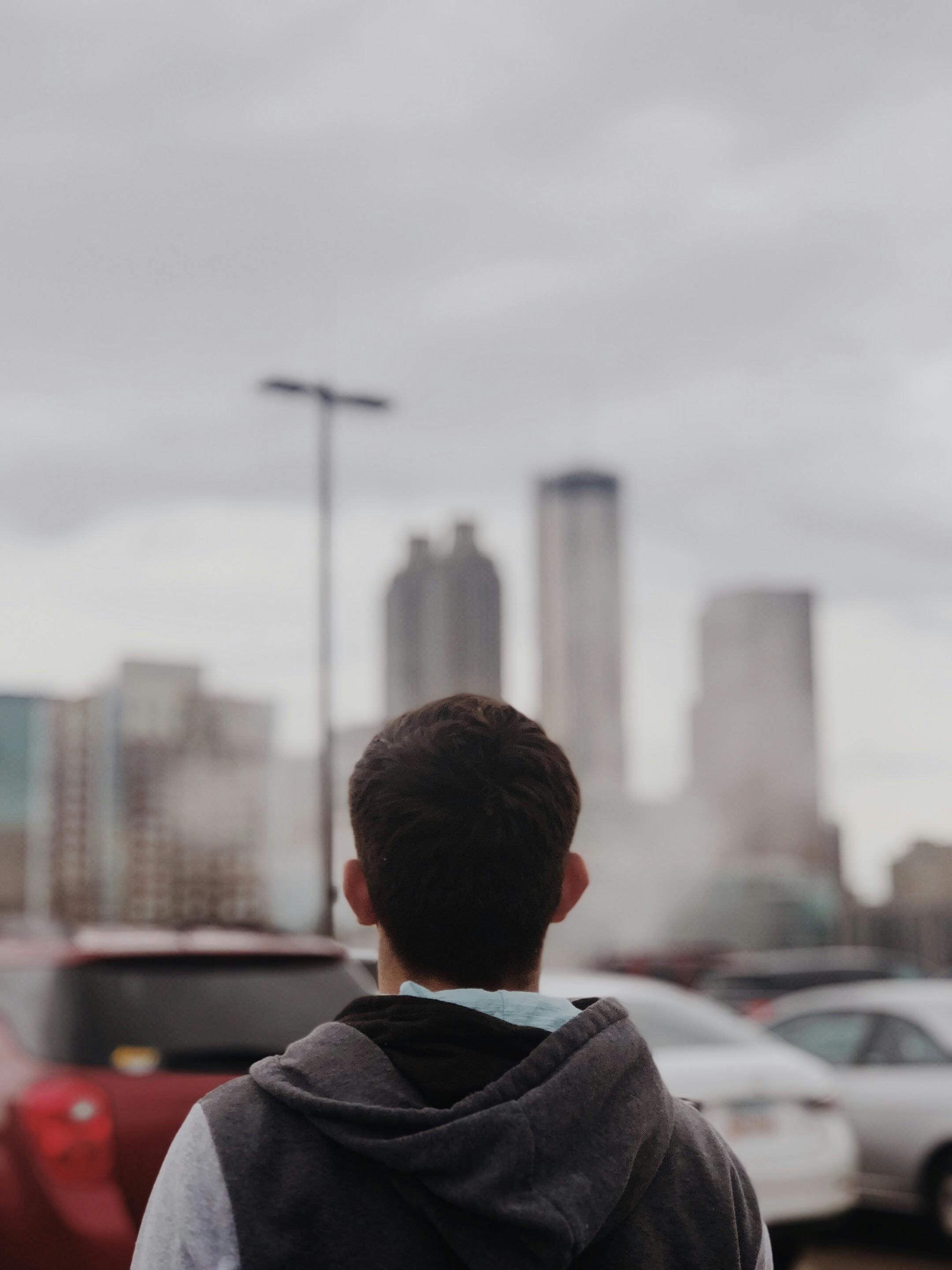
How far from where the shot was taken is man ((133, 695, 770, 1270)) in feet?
4.36

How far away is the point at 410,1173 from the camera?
134 centimetres

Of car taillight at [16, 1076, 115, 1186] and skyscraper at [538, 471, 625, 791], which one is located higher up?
skyscraper at [538, 471, 625, 791]

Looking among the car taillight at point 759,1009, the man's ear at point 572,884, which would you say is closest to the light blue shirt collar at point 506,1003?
the man's ear at point 572,884

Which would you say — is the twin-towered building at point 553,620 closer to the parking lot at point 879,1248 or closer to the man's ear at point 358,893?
the parking lot at point 879,1248

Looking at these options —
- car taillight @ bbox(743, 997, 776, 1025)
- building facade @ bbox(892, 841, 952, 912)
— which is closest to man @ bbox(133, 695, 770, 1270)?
car taillight @ bbox(743, 997, 776, 1025)

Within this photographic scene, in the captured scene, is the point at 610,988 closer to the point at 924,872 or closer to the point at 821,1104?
the point at 821,1104

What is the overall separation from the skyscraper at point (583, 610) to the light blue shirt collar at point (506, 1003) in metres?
150

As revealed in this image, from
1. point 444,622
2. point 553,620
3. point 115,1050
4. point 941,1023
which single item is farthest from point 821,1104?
point 553,620

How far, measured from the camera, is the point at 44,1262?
3.64 m

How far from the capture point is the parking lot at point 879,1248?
23.3 ft

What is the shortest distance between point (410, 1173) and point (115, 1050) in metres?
2.78

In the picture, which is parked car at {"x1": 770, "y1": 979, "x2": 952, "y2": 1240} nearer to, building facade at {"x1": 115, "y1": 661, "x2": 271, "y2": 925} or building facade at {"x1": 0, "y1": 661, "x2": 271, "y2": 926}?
building facade at {"x1": 0, "y1": 661, "x2": 271, "y2": 926}

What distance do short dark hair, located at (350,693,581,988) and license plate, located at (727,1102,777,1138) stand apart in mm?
5055

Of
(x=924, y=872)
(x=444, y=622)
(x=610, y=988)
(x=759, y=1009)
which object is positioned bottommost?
(x=924, y=872)
